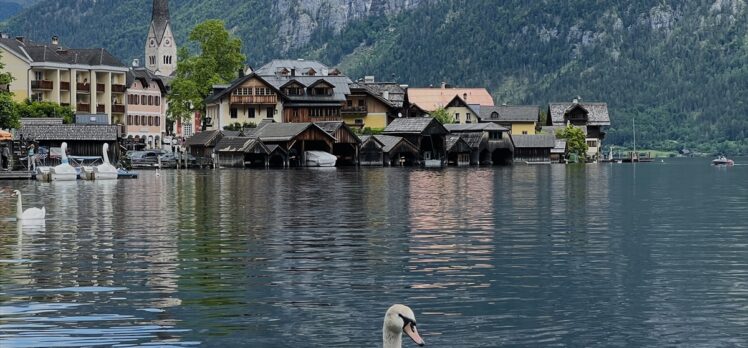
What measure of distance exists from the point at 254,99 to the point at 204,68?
1450 cm

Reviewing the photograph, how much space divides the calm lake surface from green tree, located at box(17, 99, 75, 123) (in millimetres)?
86399

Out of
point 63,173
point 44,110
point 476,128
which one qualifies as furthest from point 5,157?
point 476,128

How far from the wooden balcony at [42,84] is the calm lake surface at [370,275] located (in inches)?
3929

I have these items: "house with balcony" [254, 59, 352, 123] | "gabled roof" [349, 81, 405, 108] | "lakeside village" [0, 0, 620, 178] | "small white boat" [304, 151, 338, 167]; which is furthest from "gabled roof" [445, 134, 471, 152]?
"small white boat" [304, 151, 338, 167]

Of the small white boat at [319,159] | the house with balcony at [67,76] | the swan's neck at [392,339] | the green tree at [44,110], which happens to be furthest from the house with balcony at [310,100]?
the swan's neck at [392,339]

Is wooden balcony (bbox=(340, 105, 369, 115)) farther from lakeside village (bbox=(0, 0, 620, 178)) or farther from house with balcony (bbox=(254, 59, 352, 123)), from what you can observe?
house with balcony (bbox=(254, 59, 352, 123))

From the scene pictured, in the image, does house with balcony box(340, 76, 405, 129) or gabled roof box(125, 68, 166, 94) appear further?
gabled roof box(125, 68, 166, 94)

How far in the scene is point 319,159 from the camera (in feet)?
518

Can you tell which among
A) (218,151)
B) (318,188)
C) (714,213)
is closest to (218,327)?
(714,213)

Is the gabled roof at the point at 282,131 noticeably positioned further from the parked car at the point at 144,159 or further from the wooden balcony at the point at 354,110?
the wooden balcony at the point at 354,110

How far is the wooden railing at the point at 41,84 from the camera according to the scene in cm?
16425

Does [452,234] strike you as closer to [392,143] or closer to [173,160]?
[173,160]

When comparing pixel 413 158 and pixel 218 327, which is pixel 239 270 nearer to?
pixel 218 327

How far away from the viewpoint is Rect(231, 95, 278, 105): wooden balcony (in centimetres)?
17200
